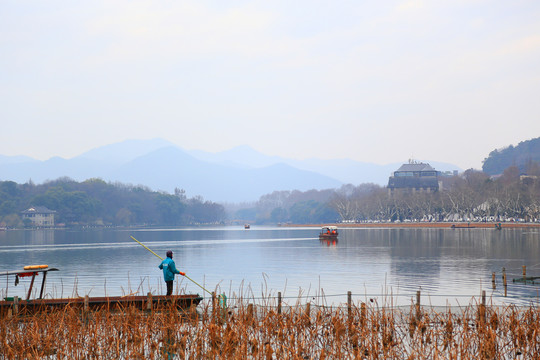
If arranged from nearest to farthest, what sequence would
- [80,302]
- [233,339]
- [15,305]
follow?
[233,339], [15,305], [80,302]

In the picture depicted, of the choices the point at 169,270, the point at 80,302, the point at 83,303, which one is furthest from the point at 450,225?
the point at 80,302

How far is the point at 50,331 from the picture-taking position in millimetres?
17922

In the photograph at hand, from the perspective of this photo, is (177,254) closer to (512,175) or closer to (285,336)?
(285,336)

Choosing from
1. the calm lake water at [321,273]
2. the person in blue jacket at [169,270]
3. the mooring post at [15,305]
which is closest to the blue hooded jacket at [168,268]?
the person in blue jacket at [169,270]

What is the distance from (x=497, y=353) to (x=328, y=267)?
139ft

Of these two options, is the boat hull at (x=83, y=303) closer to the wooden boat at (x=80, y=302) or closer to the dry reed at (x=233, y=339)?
the wooden boat at (x=80, y=302)

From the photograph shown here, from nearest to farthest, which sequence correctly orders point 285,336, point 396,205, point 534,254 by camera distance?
point 285,336, point 534,254, point 396,205

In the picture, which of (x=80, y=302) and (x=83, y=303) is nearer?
(x=80, y=302)

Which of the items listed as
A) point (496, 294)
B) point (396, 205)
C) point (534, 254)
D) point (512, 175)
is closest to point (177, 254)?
point (534, 254)

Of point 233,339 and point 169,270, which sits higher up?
point 169,270

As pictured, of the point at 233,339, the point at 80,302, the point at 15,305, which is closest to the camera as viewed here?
the point at 233,339

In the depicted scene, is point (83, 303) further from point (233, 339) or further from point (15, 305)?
point (233, 339)

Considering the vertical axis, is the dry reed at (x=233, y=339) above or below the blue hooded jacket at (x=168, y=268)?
below

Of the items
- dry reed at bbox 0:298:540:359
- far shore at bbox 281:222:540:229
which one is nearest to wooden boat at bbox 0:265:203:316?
dry reed at bbox 0:298:540:359
